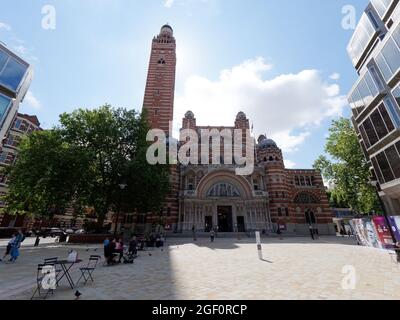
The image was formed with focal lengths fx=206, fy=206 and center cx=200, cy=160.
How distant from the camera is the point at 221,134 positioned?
47.2 m

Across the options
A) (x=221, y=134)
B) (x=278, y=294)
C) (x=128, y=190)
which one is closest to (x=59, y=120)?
(x=128, y=190)

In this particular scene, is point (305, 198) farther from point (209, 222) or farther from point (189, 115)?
point (189, 115)

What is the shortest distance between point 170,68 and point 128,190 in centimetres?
3748

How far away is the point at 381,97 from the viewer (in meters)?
19.6

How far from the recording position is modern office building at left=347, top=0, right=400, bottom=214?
17781 millimetres

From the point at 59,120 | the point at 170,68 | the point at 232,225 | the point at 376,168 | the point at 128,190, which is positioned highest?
the point at 170,68

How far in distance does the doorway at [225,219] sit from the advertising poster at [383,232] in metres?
22.2

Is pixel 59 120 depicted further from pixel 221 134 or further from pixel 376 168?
pixel 376 168

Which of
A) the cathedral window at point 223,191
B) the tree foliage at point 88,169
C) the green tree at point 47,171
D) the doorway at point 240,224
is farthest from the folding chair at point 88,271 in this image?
the doorway at point 240,224

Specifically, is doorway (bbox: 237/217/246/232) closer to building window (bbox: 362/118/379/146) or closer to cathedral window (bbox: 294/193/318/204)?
cathedral window (bbox: 294/193/318/204)

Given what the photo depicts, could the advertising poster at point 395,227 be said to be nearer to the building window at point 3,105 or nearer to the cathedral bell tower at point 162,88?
the cathedral bell tower at point 162,88

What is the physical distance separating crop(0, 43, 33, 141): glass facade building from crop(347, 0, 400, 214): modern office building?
31027 millimetres

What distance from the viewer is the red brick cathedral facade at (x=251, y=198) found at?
36000 mm
